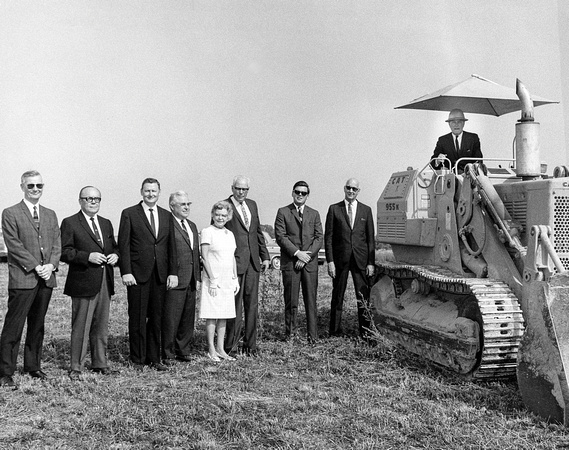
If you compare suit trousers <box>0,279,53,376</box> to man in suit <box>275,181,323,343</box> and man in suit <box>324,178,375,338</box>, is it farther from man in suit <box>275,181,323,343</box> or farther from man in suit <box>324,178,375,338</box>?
man in suit <box>324,178,375,338</box>

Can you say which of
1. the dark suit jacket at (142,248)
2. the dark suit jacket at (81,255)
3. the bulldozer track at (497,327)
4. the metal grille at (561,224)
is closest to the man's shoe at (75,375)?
the dark suit jacket at (81,255)

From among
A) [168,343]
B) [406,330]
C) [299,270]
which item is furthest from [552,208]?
[168,343]

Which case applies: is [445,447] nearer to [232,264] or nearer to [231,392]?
[231,392]

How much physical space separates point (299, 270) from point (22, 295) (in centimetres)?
373

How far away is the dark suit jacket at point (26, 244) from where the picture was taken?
279 inches

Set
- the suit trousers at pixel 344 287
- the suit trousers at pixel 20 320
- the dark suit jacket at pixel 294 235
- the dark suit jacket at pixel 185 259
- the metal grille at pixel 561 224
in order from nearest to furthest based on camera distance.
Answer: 1. the metal grille at pixel 561 224
2. the suit trousers at pixel 20 320
3. the dark suit jacket at pixel 185 259
4. the dark suit jacket at pixel 294 235
5. the suit trousers at pixel 344 287

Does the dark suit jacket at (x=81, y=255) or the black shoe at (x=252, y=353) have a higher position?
the dark suit jacket at (x=81, y=255)

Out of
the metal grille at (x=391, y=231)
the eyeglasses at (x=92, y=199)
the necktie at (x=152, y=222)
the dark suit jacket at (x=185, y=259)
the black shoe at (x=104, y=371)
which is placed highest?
the eyeglasses at (x=92, y=199)

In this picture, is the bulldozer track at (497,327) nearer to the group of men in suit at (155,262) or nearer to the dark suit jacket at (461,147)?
the group of men in suit at (155,262)

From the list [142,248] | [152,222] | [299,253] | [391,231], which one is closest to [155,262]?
[142,248]

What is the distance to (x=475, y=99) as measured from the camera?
10516 mm

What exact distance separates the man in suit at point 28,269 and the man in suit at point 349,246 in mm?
3953

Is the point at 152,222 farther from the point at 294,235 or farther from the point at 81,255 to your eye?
the point at 294,235

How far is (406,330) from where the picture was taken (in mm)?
8281
